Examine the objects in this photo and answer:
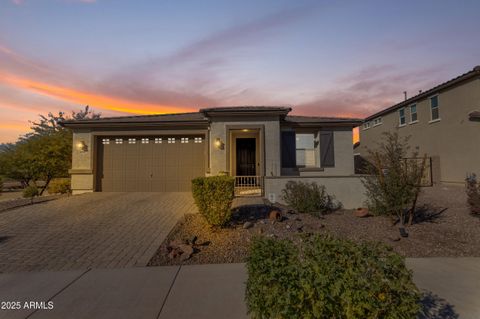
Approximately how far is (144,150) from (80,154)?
3.28 metres

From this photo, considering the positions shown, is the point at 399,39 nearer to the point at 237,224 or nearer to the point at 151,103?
the point at 237,224

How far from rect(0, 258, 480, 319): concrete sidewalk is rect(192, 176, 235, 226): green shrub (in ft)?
5.94

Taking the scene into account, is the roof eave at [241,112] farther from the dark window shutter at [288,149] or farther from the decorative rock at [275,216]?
the decorative rock at [275,216]

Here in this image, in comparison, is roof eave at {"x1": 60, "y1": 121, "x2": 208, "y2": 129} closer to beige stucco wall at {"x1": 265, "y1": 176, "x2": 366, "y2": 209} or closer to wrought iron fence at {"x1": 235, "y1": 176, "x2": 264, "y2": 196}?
wrought iron fence at {"x1": 235, "y1": 176, "x2": 264, "y2": 196}

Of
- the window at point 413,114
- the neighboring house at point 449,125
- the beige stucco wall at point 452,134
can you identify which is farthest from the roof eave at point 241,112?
the window at point 413,114

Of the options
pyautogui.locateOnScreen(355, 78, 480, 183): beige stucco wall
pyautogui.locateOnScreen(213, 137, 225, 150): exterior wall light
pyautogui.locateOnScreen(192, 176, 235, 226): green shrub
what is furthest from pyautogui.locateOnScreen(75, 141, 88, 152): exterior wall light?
pyautogui.locateOnScreen(355, 78, 480, 183): beige stucco wall

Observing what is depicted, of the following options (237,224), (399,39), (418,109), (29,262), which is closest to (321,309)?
(237,224)

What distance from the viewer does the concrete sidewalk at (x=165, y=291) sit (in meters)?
3.31

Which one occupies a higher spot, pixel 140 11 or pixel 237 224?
pixel 140 11

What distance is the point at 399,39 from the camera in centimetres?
988

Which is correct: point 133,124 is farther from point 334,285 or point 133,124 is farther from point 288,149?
point 334,285

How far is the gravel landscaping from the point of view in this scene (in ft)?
17.9

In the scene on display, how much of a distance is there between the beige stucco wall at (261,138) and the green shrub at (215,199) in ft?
16.2

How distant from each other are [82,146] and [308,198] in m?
11.4
